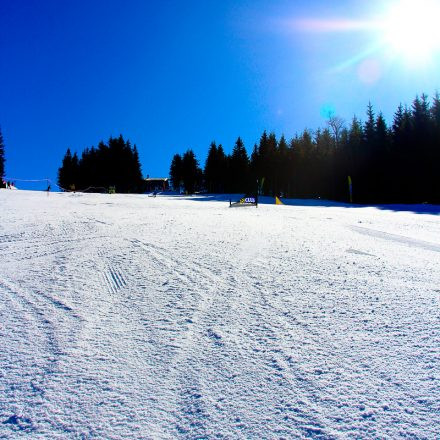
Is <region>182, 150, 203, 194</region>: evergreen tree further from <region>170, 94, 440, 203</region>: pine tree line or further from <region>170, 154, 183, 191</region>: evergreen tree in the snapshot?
<region>170, 94, 440, 203</region>: pine tree line

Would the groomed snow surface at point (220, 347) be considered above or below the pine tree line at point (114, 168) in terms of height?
below

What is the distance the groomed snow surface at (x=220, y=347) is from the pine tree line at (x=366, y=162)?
30538 millimetres

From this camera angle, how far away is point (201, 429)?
159 cm

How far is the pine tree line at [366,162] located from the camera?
3005 cm

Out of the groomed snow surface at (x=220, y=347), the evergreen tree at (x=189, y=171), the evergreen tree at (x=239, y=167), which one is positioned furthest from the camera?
the evergreen tree at (x=189, y=171)

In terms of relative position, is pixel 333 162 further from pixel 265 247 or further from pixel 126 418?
A: pixel 126 418

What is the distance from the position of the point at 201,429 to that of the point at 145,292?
1937 mm

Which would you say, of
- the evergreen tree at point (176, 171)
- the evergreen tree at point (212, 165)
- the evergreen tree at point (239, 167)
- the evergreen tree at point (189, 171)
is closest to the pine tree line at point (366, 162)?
the evergreen tree at point (239, 167)

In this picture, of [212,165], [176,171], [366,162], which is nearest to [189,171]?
[212,165]

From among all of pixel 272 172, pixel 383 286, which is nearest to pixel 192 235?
pixel 383 286

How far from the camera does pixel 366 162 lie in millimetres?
33625

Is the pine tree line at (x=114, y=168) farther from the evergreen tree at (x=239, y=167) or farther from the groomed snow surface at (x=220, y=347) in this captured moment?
the groomed snow surface at (x=220, y=347)

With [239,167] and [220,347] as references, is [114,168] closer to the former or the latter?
[239,167]

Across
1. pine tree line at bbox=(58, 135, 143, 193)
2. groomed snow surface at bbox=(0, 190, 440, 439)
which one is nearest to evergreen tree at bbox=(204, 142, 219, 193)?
pine tree line at bbox=(58, 135, 143, 193)
